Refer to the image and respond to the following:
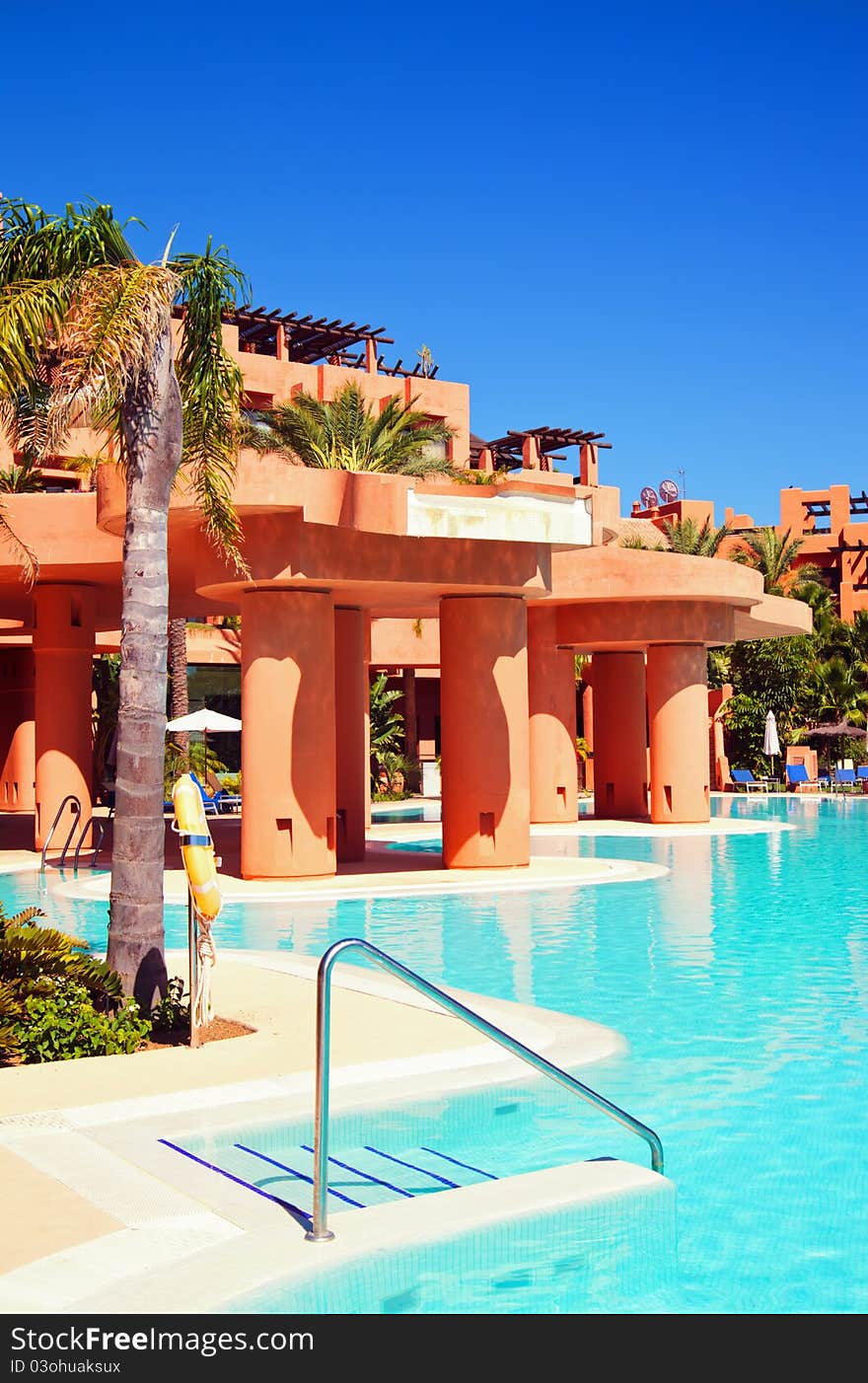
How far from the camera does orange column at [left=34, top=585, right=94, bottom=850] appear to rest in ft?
77.3

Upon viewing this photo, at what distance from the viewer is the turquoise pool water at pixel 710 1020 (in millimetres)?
6020

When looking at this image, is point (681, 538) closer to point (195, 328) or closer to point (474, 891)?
point (474, 891)

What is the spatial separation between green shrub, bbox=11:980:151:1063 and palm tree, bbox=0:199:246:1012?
1.59 feet

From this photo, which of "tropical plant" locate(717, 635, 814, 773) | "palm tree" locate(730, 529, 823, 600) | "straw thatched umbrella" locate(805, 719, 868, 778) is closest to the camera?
"straw thatched umbrella" locate(805, 719, 868, 778)

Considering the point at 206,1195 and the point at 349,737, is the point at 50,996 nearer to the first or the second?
the point at 206,1195

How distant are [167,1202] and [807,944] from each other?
9.21 m

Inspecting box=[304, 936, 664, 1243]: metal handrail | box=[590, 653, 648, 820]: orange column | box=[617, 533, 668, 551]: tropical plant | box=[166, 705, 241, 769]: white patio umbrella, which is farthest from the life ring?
box=[617, 533, 668, 551]: tropical plant

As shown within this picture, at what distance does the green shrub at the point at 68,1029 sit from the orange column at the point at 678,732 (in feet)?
67.0

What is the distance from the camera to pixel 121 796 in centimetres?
959

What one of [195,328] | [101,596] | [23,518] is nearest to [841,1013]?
[195,328]

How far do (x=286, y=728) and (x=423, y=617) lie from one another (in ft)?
22.1

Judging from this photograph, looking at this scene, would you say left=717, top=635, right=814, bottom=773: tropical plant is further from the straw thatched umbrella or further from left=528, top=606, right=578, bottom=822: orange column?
left=528, top=606, right=578, bottom=822: orange column

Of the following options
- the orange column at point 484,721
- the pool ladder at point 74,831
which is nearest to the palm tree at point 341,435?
the orange column at point 484,721

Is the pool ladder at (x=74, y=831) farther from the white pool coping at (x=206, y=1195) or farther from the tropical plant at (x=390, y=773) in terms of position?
the tropical plant at (x=390, y=773)
